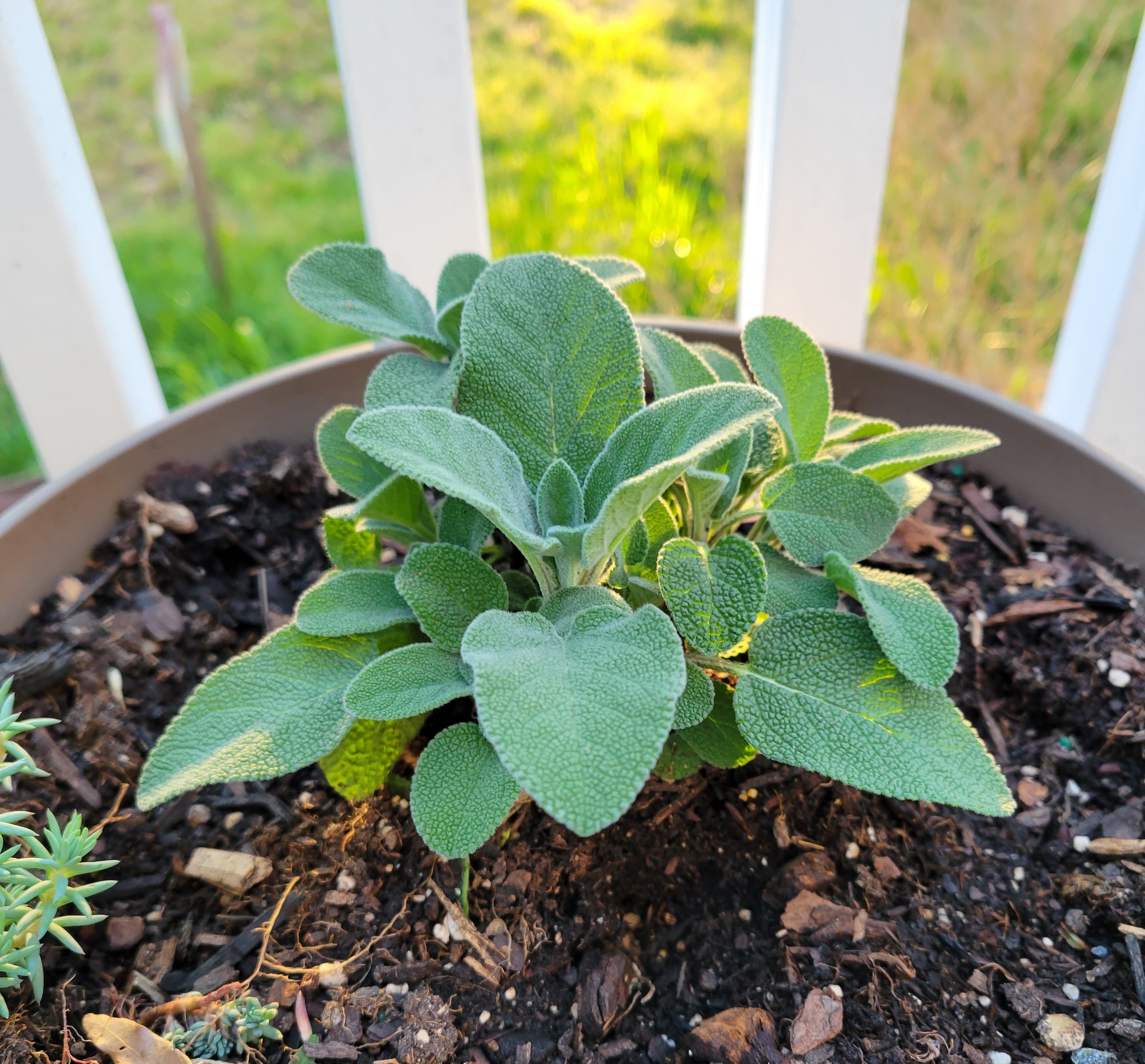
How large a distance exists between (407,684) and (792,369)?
41 cm

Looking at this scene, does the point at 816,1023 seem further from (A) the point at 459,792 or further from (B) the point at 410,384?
(B) the point at 410,384

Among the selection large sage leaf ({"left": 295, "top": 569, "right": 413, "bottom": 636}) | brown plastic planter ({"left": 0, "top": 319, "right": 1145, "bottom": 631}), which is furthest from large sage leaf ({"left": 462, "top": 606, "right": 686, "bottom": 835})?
brown plastic planter ({"left": 0, "top": 319, "right": 1145, "bottom": 631})

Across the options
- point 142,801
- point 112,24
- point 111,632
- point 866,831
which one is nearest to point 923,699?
point 866,831

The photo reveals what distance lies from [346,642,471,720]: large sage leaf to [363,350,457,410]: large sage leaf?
0.19 m

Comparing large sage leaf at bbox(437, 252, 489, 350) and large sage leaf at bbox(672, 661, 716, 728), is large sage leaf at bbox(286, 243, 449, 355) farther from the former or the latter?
large sage leaf at bbox(672, 661, 716, 728)

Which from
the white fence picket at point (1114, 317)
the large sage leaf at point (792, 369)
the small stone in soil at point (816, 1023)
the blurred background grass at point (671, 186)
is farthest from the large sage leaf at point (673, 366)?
the blurred background grass at point (671, 186)

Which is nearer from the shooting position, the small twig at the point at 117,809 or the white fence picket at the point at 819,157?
the small twig at the point at 117,809

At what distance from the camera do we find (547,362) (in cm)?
72

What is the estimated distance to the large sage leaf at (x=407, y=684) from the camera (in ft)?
2.04

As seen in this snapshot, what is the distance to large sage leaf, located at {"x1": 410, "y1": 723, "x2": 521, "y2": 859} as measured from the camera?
62 cm

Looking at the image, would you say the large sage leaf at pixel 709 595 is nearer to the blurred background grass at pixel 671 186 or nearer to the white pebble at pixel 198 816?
the white pebble at pixel 198 816

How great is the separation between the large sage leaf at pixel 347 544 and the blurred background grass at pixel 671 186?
47.7 inches

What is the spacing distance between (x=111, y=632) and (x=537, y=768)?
0.62m

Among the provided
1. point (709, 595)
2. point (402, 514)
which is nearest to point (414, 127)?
point (402, 514)
